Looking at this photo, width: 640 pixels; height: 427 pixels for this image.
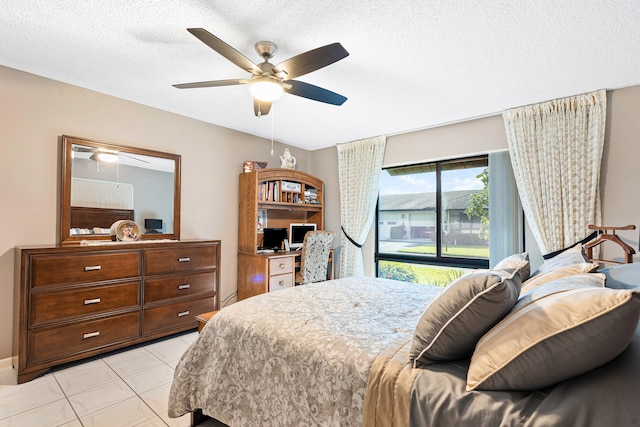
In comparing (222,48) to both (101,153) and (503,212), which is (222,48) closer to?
(101,153)

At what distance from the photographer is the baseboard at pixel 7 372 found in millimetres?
2322

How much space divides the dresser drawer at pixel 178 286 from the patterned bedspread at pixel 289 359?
147cm

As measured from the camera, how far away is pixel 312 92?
2.30m

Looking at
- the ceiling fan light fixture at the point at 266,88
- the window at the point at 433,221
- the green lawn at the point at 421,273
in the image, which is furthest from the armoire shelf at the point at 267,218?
the ceiling fan light fixture at the point at 266,88

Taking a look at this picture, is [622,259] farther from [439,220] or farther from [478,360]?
[478,360]

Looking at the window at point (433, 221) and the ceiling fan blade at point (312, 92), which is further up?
the ceiling fan blade at point (312, 92)

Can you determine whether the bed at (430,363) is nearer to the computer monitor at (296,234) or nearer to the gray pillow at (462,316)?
the gray pillow at (462,316)

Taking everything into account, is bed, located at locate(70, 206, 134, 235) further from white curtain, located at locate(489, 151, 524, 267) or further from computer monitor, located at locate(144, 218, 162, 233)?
white curtain, located at locate(489, 151, 524, 267)

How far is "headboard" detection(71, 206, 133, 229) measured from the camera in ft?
9.36

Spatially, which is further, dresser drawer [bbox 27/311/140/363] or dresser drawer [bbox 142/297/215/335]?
dresser drawer [bbox 142/297/215/335]

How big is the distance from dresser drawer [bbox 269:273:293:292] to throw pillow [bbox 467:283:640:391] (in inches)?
120

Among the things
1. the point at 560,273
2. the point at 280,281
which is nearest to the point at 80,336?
the point at 280,281

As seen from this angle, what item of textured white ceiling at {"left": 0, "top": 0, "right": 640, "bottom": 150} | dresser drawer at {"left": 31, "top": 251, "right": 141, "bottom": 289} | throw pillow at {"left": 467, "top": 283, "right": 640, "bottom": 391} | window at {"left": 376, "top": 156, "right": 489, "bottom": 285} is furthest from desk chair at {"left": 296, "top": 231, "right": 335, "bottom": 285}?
throw pillow at {"left": 467, "top": 283, "right": 640, "bottom": 391}

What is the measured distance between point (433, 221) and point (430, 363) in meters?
3.20
